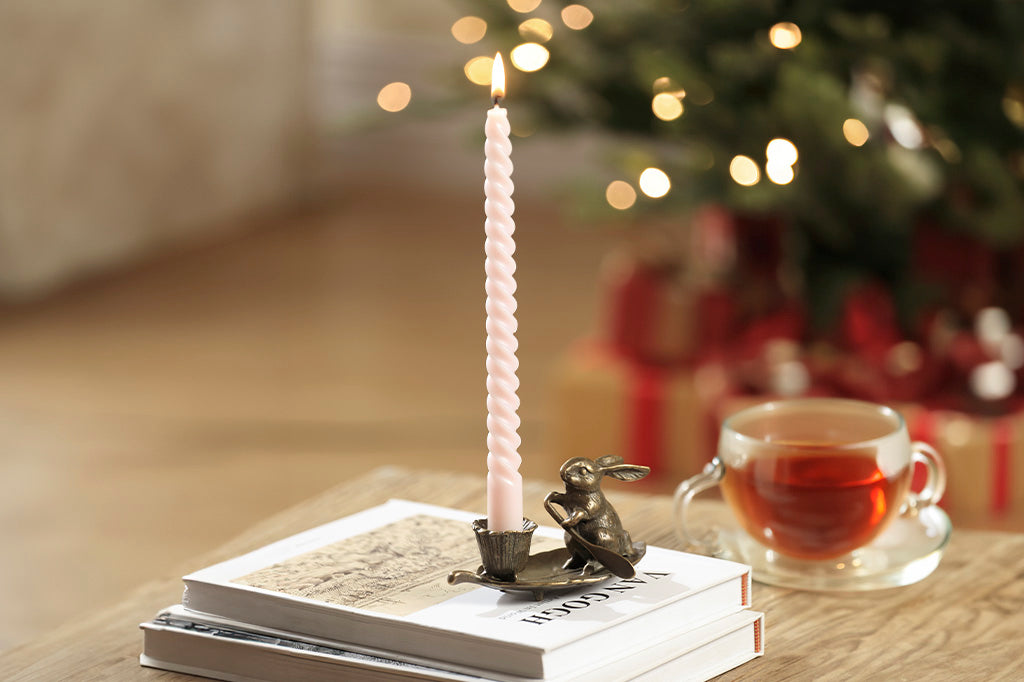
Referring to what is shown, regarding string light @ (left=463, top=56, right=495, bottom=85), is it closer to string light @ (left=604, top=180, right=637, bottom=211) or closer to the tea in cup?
string light @ (left=604, top=180, right=637, bottom=211)

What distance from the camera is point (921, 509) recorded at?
0.81 m

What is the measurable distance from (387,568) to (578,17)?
112cm

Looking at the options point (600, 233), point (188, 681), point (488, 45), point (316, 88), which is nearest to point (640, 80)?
point (488, 45)

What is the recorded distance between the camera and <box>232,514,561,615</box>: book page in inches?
24.0

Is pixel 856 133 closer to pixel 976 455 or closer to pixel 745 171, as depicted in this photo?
pixel 745 171

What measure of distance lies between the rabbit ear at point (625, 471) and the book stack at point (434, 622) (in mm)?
45

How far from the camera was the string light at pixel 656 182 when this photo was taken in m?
1.63

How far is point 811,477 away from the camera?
2.36 ft

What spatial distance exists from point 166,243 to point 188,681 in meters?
2.57

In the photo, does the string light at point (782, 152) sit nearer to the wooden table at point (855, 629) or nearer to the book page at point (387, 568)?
the wooden table at point (855, 629)

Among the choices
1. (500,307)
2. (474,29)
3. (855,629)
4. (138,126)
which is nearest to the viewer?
(500,307)

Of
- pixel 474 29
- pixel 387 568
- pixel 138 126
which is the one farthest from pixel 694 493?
pixel 138 126

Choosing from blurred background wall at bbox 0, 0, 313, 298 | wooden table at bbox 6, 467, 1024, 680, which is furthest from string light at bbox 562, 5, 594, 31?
blurred background wall at bbox 0, 0, 313, 298

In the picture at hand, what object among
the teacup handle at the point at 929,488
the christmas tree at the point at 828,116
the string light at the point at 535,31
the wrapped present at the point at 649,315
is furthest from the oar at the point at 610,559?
the wrapped present at the point at 649,315
